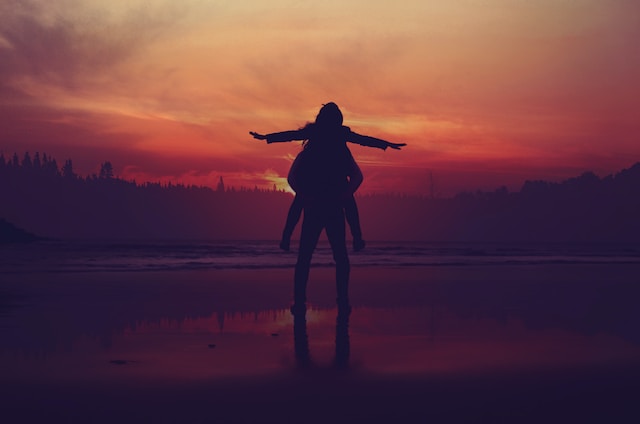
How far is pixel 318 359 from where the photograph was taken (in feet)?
23.5

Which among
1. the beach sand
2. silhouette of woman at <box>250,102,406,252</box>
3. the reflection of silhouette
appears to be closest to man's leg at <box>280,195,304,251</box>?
silhouette of woman at <box>250,102,406,252</box>

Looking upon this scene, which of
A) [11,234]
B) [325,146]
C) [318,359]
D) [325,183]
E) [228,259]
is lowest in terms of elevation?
[318,359]

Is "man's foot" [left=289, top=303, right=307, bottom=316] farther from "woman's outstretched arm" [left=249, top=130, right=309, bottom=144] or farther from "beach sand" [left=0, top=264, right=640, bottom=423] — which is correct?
"woman's outstretched arm" [left=249, top=130, right=309, bottom=144]

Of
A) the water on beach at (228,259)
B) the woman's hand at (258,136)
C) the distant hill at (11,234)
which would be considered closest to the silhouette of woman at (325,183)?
the woman's hand at (258,136)

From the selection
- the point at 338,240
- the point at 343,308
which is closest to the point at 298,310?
the point at 343,308

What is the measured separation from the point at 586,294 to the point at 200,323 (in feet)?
27.1

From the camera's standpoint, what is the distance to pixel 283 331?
30.5 feet

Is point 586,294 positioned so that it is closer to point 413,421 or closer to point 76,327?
point 76,327

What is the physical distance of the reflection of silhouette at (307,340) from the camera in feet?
22.9

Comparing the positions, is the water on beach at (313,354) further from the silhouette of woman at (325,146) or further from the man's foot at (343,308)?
the silhouette of woman at (325,146)

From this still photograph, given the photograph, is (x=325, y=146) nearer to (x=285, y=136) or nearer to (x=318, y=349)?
(x=285, y=136)

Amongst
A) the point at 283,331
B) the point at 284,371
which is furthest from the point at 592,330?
the point at 284,371

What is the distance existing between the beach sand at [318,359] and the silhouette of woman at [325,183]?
75cm

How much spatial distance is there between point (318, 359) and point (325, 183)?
14.9 feet
